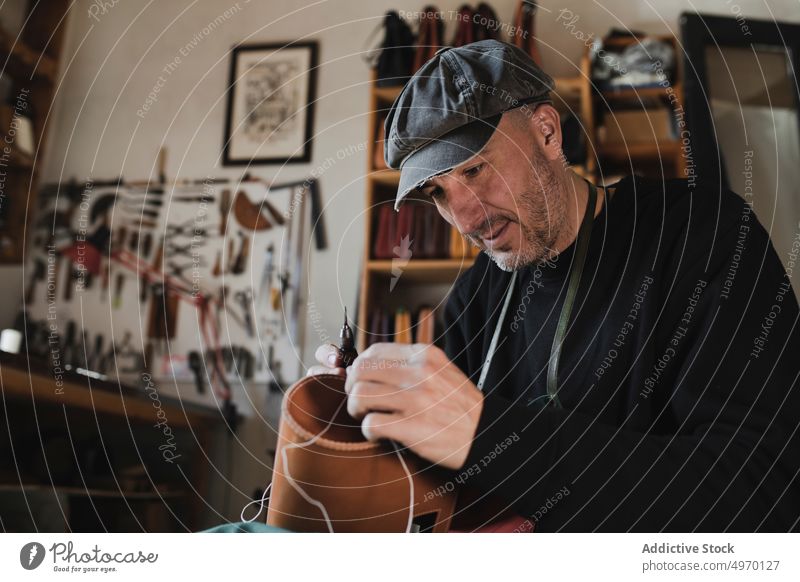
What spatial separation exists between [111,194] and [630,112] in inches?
63.9

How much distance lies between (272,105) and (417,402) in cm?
150

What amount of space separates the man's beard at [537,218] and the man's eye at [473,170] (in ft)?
0.20

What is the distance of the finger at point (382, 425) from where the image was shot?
1.65 ft

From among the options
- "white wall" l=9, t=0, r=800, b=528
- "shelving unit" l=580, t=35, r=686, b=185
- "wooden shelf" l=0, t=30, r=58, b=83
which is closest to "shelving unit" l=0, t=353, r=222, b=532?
"white wall" l=9, t=0, r=800, b=528

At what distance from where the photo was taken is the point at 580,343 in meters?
0.75

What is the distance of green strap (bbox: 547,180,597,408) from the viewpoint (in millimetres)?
747

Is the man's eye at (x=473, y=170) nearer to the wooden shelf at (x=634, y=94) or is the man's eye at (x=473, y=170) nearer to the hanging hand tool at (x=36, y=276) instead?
the wooden shelf at (x=634, y=94)

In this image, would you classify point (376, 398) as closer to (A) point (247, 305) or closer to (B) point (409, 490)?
(B) point (409, 490)

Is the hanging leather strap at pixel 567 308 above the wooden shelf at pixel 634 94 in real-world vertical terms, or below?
Answer: below

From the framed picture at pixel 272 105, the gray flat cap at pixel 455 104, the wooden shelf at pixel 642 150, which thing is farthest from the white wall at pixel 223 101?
the gray flat cap at pixel 455 104

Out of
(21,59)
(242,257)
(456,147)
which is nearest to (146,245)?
(242,257)
